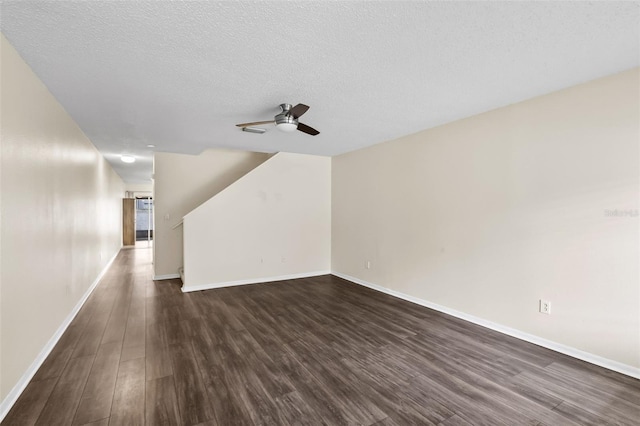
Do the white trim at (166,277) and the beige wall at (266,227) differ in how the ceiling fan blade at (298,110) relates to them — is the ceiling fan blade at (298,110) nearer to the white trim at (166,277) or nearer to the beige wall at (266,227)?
the beige wall at (266,227)

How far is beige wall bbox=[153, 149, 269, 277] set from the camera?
5.49 metres

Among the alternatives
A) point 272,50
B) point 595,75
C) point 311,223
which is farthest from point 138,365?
point 595,75

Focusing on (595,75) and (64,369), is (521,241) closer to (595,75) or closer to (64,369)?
(595,75)

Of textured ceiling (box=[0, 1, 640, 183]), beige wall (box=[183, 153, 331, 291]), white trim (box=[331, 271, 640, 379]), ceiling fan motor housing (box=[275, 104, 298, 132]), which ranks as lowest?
white trim (box=[331, 271, 640, 379])

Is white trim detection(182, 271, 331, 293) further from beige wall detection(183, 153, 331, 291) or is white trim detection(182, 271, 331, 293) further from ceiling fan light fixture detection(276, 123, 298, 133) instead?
ceiling fan light fixture detection(276, 123, 298, 133)

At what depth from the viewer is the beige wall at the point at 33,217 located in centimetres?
190

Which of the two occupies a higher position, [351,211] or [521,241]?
[351,211]

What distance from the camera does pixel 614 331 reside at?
2381 mm

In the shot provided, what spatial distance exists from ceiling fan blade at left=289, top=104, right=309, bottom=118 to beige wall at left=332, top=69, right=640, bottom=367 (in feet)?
6.75

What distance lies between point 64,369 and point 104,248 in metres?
4.58

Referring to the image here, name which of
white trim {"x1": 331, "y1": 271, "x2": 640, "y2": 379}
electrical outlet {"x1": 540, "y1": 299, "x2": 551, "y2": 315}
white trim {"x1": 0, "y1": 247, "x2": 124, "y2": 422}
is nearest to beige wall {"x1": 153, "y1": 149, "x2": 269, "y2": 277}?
white trim {"x1": 0, "y1": 247, "x2": 124, "y2": 422}

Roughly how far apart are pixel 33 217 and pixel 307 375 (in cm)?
260

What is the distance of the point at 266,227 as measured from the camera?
5.45 m

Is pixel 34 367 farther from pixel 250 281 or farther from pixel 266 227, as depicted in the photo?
pixel 266 227
